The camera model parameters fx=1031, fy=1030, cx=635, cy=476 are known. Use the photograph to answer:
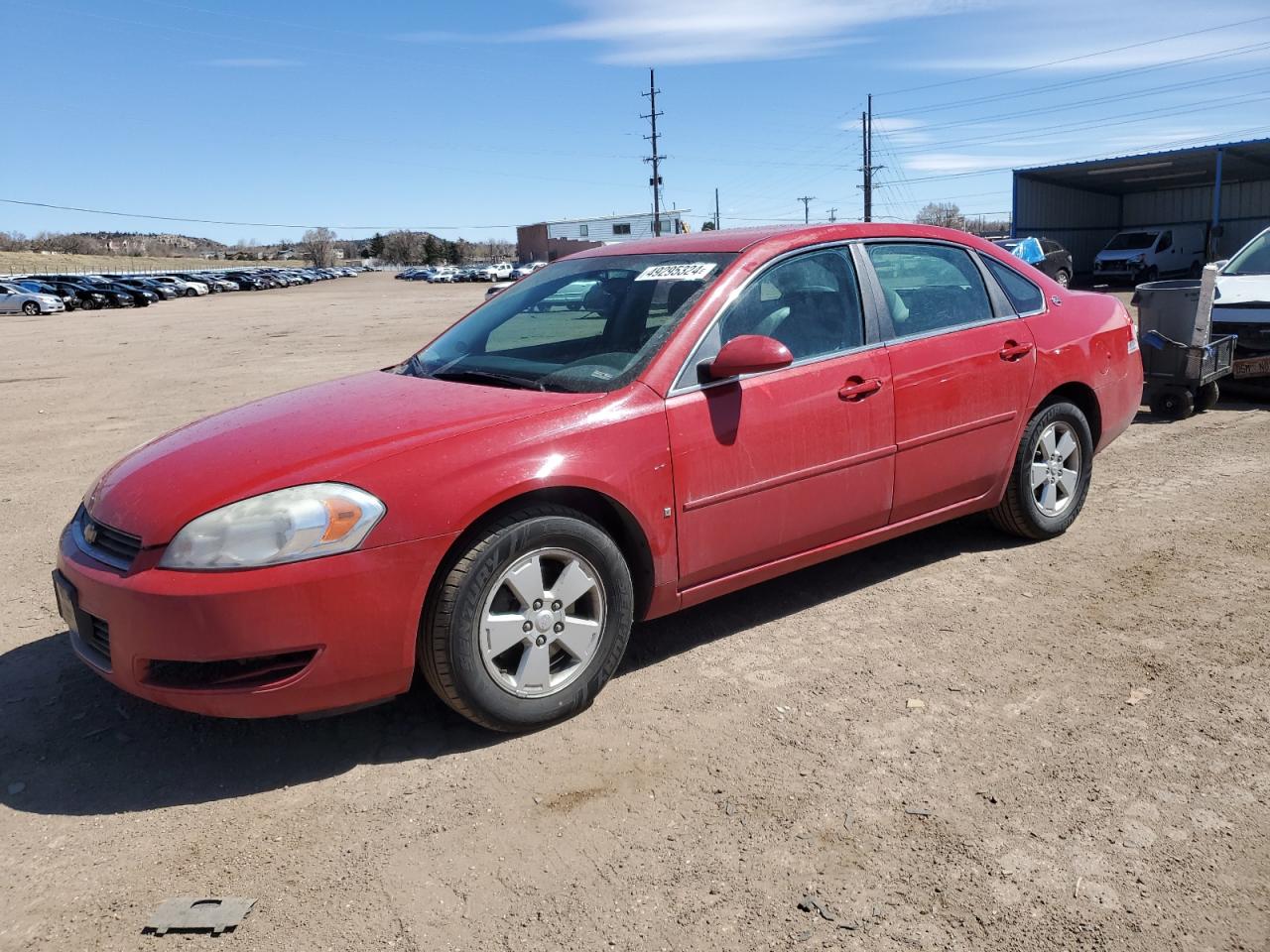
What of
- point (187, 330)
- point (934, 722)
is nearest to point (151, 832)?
point (934, 722)

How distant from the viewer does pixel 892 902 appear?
98.5 inches

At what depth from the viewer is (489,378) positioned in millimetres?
3965

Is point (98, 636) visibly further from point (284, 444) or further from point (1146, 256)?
point (1146, 256)

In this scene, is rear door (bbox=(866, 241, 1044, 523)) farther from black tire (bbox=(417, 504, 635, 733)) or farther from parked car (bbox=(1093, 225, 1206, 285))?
parked car (bbox=(1093, 225, 1206, 285))

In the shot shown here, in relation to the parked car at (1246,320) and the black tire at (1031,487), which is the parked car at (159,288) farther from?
the black tire at (1031,487)

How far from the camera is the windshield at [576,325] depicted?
383cm

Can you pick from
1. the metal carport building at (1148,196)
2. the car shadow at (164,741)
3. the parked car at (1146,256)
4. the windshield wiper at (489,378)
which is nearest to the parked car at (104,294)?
the metal carport building at (1148,196)

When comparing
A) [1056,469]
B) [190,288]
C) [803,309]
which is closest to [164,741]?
[803,309]

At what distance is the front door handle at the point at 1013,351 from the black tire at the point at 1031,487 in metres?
0.34

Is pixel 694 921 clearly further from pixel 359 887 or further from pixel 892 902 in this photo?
pixel 359 887

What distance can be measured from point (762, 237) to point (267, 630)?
2463mm

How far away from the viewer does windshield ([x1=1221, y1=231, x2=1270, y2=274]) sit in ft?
32.7

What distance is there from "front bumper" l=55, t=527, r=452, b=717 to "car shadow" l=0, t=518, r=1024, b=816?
0.31 m

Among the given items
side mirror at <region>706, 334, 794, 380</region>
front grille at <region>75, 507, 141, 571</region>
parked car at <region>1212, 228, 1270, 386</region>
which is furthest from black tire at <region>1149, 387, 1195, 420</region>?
front grille at <region>75, 507, 141, 571</region>
